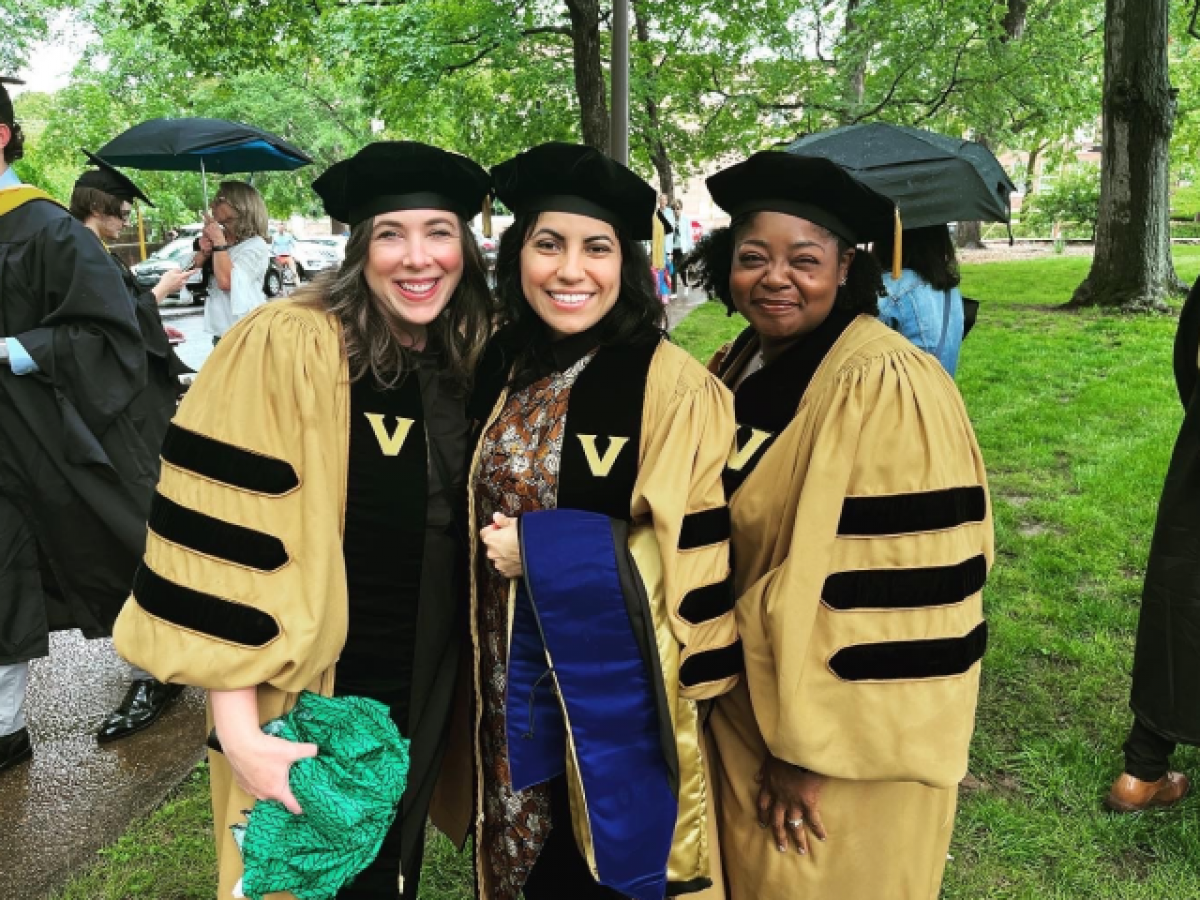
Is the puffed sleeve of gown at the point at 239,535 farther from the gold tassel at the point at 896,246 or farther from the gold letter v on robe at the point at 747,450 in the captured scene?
the gold tassel at the point at 896,246

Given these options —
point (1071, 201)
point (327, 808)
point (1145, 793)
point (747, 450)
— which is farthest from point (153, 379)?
point (1071, 201)

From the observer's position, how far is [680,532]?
1659mm

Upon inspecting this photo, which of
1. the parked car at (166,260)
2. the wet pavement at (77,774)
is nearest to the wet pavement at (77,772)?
the wet pavement at (77,774)

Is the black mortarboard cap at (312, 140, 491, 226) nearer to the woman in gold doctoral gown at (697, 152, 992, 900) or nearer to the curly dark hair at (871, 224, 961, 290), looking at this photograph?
the woman in gold doctoral gown at (697, 152, 992, 900)

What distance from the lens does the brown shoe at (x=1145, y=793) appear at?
2.83 m

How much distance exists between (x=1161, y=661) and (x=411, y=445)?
2369 mm

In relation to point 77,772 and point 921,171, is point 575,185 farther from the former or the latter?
point 77,772

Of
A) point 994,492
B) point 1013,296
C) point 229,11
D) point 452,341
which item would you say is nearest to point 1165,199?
point 1013,296

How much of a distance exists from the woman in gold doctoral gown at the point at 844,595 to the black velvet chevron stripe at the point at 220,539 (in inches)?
35.5

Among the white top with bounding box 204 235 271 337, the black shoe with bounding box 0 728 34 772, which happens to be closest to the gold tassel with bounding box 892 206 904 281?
the black shoe with bounding box 0 728 34 772

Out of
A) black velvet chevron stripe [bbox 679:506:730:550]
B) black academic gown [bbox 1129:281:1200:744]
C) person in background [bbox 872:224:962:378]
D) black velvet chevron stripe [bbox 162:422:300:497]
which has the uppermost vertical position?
person in background [bbox 872:224:962:378]

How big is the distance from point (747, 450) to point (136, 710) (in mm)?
2626

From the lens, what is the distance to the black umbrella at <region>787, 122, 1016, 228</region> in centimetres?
339

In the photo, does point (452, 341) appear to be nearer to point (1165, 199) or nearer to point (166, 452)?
point (166, 452)
